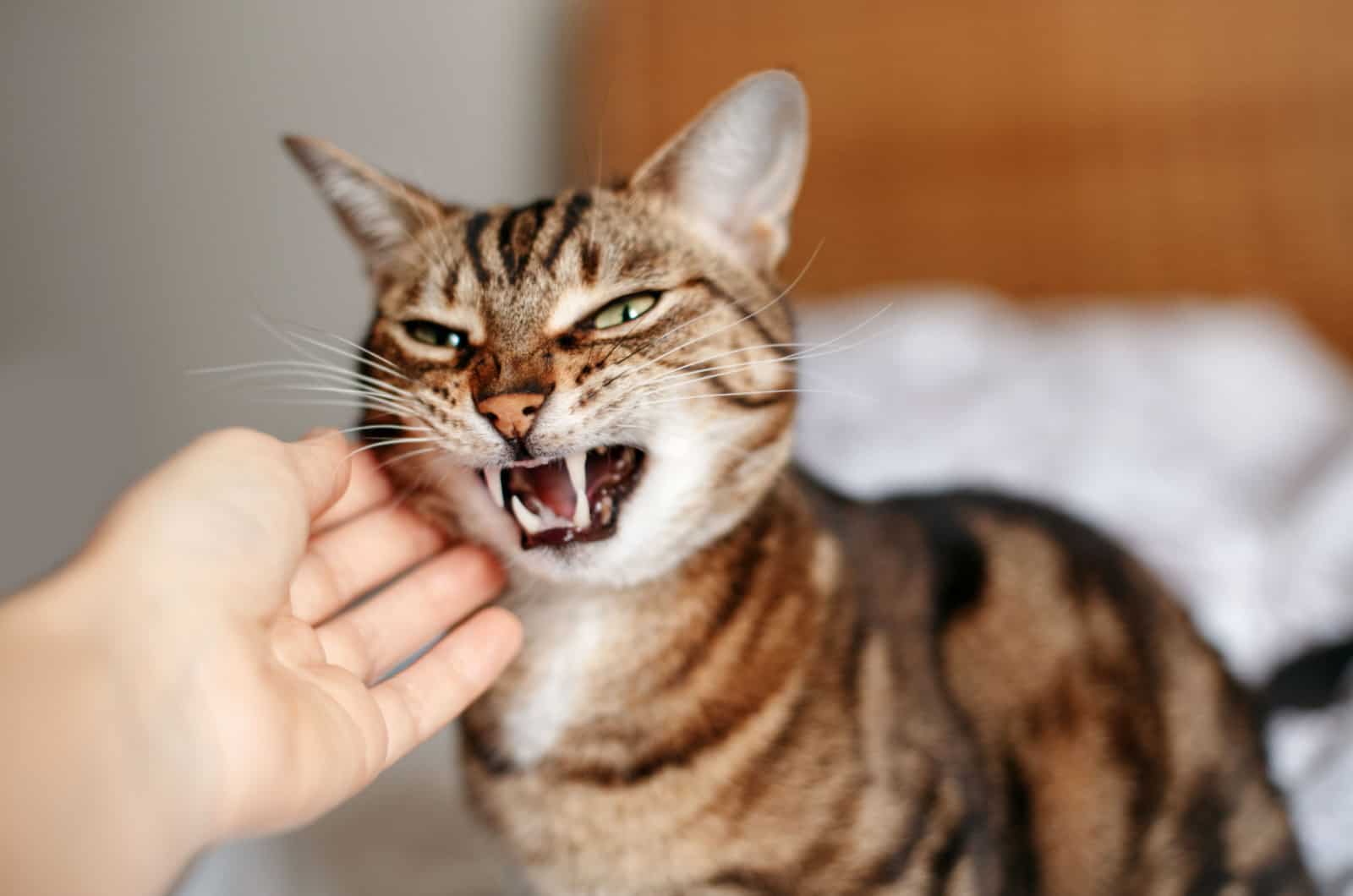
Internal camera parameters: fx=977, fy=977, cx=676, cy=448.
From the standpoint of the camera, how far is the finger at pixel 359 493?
967 mm

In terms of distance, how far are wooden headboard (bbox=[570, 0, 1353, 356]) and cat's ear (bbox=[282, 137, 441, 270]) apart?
1.63 meters

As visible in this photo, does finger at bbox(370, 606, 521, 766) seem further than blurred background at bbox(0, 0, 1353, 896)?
No

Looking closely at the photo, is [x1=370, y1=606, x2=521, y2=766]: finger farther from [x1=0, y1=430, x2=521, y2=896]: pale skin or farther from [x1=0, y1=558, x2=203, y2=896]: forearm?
[x1=0, y1=558, x2=203, y2=896]: forearm

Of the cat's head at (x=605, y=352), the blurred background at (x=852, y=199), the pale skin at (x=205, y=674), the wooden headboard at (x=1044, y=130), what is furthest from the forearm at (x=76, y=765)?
the wooden headboard at (x=1044, y=130)

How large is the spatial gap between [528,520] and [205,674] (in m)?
0.29

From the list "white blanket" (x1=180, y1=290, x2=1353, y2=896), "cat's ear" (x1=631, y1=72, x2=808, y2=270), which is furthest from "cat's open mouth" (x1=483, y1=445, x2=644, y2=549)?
"white blanket" (x1=180, y1=290, x2=1353, y2=896)

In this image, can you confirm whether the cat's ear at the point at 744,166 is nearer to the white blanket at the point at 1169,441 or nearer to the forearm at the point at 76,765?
the white blanket at the point at 1169,441

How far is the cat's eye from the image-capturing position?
0.93m

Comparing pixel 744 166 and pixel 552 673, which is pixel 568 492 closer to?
pixel 552 673

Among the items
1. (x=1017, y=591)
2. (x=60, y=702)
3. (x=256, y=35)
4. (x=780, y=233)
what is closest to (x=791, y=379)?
(x=780, y=233)

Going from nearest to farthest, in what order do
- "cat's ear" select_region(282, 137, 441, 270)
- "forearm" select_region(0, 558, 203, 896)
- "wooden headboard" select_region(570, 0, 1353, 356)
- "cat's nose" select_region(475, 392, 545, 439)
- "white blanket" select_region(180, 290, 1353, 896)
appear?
"forearm" select_region(0, 558, 203, 896) < "cat's nose" select_region(475, 392, 545, 439) < "cat's ear" select_region(282, 137, 441, 270) < "white blanket" select_region(180, 290, 1353, 896) < "wooden headboard" select_region(570, 0, 1353, 356)

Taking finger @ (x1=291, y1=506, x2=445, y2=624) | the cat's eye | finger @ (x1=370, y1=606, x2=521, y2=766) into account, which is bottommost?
finger @ (x1=370, y1=606, x2=521, y2=766)

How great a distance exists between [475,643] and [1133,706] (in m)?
0.72

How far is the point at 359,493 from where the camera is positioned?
38.6 inches
